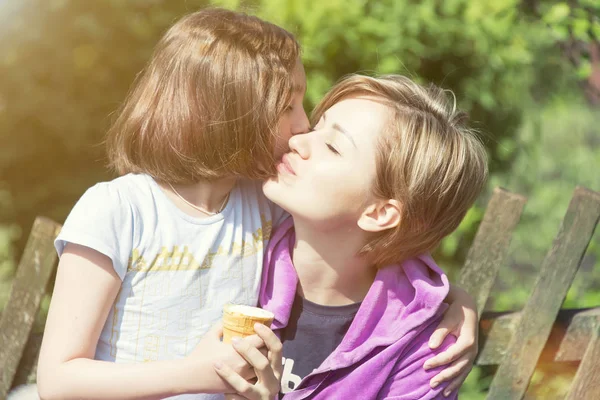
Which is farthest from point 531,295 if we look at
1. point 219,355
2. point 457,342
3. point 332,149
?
point 219,355

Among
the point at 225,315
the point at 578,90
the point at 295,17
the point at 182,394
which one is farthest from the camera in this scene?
the point at 578,90

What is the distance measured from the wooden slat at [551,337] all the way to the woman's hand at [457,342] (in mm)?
572

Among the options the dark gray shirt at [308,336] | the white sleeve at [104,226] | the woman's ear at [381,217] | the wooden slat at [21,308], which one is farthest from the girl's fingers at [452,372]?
the wooden slat at [21,308]

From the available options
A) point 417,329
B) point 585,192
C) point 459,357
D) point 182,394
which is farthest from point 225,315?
point 585,192

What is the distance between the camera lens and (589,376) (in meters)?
3.02

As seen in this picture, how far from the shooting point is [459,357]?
8.92ft

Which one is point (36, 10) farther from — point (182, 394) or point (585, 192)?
point (585, 192)

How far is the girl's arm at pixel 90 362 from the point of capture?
2316mm

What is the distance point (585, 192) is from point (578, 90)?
84.6 inches

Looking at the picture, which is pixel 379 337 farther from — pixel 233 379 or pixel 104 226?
pixel 104 226

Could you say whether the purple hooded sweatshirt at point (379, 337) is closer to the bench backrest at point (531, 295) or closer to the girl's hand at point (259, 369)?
the girl's hand at point (259, 369)

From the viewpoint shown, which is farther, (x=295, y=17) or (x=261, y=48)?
(x=295, y=17)

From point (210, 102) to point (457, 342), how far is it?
1075 millimetres

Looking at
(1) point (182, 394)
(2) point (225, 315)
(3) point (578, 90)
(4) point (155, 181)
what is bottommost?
(3) point (578, 90)
